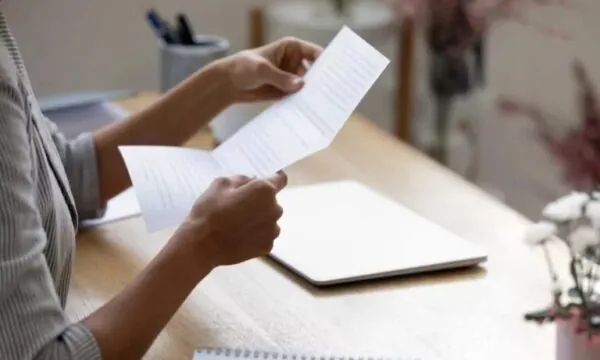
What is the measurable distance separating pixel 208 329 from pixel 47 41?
136 centimetres

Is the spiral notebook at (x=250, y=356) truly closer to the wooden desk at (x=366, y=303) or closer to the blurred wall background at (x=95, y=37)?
the wooden desk at (x=366, y=303)

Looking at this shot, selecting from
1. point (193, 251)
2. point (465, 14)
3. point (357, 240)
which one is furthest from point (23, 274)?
point (465, 14)

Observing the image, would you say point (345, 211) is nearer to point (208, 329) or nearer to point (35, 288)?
point (208, 329)

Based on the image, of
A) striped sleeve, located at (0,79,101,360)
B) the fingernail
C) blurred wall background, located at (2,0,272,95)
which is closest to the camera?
striped sleeve, located at (0,79,101,360)

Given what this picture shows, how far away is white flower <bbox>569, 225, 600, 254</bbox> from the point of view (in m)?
0.81

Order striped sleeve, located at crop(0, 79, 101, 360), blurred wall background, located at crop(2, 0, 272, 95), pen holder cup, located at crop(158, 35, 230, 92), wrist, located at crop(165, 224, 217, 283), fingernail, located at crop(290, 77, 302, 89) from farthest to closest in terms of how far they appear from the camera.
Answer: blurred wall background, located at crop(2, 0, 272, 95), pen holder cup, located at crop(158, 35, 230, 92), fingernail, located at crop(290, 77, 302, 89), wrist, located at crop(165, 224, 217, 283), striped sleeve, located at crop(0, 79, 101, 360)

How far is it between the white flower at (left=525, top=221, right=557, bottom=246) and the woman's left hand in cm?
47

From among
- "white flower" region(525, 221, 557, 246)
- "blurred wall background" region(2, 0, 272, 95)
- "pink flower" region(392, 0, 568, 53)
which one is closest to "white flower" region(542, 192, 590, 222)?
"white flower" region(525, 221, 557, 246)

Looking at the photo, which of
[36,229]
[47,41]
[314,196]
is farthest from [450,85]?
[36,229]

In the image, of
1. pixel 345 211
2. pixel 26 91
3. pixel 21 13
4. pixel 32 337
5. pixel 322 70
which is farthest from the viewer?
pixel 21 13

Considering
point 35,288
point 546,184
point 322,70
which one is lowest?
point 546,184

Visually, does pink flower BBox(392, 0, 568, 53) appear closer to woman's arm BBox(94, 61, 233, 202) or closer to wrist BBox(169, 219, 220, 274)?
woman's arm BBox(94, 61, 233, 202)

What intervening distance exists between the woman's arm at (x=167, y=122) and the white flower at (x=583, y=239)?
0.61m

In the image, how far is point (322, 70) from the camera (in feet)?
3.93
